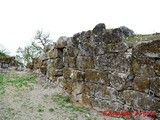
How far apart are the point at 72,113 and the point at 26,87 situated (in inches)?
136

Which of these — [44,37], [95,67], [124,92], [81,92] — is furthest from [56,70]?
[44,37]

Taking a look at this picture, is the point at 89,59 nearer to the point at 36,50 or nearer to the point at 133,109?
the point at 133,109

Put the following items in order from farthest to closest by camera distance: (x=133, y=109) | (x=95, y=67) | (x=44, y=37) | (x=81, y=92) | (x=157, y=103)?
(x=44, y=37) < (x=81, y=92) < (x=95, y=67) < (x=133, y=109) < (x=157, y=103)

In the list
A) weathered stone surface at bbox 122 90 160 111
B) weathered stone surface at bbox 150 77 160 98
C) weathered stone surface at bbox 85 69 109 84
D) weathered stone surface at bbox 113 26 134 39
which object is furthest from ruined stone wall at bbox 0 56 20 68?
weathered stone surface at bbox 150 77 160 98

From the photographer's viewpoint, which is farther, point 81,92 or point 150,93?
point 81,92

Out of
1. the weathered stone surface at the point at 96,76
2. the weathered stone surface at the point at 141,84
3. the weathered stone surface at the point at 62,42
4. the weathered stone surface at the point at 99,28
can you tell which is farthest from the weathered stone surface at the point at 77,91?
the weathered stone surface at the point at 141,84

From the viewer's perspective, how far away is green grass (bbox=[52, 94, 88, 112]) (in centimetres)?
709

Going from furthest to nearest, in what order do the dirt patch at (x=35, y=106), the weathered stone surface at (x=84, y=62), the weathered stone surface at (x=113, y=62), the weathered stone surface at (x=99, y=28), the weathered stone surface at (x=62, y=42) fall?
1. the weathered stone surface at (x=62, y=42)
2. the weathered stone surface at (x=84, y=62)
3. the weathered stone surface at (x=99, y=28)
4. the dirt patch at (x=35, y=106)
5. the weathered stone surface at (x=113, y=62)

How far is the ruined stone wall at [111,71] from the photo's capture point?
204 inches

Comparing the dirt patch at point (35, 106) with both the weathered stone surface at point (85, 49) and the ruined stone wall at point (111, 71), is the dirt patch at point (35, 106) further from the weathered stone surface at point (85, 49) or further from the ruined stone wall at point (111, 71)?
the weathered stone surface at point (85, 49)

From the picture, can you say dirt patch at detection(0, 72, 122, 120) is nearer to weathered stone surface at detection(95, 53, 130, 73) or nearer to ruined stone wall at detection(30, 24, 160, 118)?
ruined stone wall at detection(30, 24, 160, 118)

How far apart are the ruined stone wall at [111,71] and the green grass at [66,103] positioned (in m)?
0.23

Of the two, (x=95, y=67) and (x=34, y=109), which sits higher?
(x=95, y=67)

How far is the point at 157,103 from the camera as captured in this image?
16.3 feet
